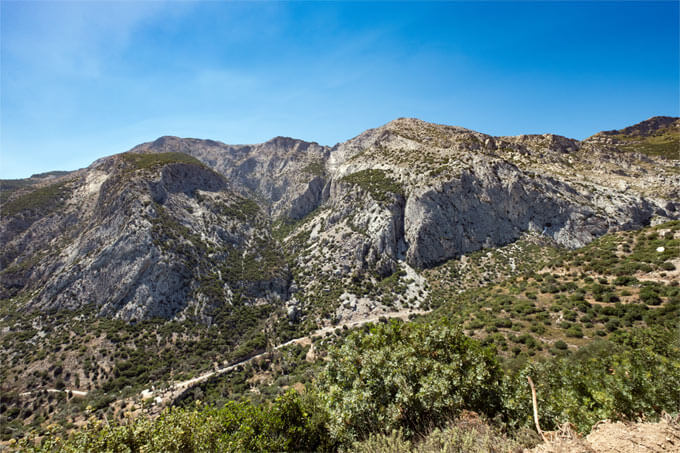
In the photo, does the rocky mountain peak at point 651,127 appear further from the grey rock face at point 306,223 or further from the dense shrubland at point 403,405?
the dense shrubland at point 403,405

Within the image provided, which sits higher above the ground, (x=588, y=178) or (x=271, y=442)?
(x=588, y=178)

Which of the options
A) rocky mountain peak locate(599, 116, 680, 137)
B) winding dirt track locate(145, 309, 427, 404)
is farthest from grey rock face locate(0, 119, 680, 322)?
rocky mountain peak locate(599, 116, 680, 137)

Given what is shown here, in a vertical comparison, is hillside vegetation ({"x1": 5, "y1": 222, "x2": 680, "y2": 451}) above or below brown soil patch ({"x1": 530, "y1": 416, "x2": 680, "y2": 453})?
below

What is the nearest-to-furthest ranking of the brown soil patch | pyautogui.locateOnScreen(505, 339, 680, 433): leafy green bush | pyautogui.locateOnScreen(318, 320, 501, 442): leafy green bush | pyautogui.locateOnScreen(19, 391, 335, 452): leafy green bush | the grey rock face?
the brown soil patch < pyautogui.locateOnScreen(19, 391, 335, 452): leafy green bush < pyautogui.locateOnScreen(505, 339, 680, 433): leafy green bush < pyautogui.locateOnScreen(318, 320, 501, 442): leafy green bush < the grey rock face

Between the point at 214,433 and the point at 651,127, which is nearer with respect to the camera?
the point at 214,433

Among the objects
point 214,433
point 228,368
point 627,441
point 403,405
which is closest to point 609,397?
point 627,441

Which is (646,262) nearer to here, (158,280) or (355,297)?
(355,297)

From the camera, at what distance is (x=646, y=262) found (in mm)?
27625

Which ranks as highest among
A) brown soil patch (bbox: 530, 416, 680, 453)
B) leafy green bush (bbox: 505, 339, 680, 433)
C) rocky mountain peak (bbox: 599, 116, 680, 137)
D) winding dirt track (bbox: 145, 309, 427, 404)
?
rocky mountain peak (bbox: 599, 116, 680, 137)

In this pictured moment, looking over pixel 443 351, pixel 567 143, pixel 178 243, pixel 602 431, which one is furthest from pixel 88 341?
pixel 567 143

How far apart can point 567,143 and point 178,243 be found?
138801 mm

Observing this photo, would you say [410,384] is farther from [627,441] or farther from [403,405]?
[627,441]

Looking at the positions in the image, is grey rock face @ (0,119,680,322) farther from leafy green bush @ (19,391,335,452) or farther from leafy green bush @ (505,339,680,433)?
leafy green bush @ (19,391,335,452)

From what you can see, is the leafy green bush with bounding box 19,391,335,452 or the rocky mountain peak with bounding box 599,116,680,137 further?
the rocky mountain peak with bounding box 599,116,680,137
